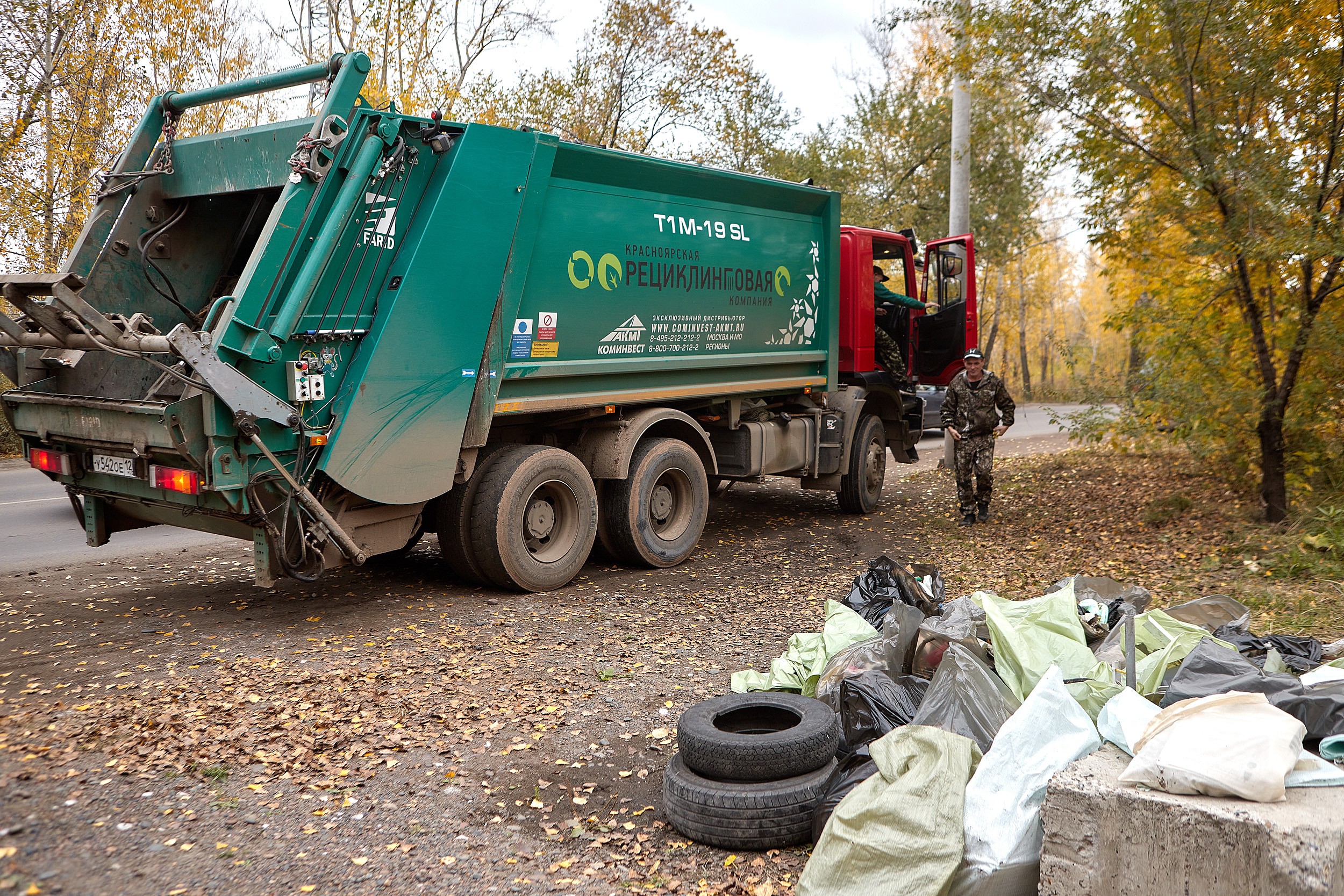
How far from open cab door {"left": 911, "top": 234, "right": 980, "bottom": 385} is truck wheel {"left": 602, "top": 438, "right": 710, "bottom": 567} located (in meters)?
3.93

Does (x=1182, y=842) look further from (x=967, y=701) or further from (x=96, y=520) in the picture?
(x=96, y=520)

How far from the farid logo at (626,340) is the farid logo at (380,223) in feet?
5.65

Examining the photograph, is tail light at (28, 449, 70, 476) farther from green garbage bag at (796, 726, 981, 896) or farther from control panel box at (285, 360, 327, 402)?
green garbage bag at (796, 726, 981, 896)

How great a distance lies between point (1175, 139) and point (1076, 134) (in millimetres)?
826

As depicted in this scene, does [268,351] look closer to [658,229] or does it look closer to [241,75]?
[658,229]

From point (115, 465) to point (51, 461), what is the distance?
66 centimetres

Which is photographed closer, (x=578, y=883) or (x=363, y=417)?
(x=578, y=883)

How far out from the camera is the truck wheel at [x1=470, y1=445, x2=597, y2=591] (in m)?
5.81

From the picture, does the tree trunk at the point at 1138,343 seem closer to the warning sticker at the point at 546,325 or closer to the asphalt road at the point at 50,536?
the asphalt road at the point at 50,536

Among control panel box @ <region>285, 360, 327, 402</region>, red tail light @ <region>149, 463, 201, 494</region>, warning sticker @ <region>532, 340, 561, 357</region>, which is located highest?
warning sticker @ <region>532, 340, 561, 357</region>

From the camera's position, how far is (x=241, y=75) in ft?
64.3

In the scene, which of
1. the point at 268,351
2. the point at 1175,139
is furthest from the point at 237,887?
the point at 1175,139

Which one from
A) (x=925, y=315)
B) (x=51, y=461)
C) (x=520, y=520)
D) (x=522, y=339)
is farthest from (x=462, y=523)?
(x=925, y=315)

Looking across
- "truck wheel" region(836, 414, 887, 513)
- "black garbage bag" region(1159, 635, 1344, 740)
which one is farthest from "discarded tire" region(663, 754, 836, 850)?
"truck wheel" region(836, 414, 887, 513)
